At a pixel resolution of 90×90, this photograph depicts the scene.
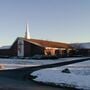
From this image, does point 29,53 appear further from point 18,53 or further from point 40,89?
point 40,89

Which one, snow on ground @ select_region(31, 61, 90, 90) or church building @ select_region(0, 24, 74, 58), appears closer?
snow on ground @ select_region(31, 61, 90, 90)

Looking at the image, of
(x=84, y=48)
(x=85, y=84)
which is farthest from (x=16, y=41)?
(x=85, y=84)

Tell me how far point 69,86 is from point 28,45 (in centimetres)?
5748

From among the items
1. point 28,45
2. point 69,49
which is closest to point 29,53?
point 28,45

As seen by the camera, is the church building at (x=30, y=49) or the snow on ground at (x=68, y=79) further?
the church building at (x=30, y=49)

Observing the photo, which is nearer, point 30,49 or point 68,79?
point 68,79

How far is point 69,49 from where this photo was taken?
83.0 m

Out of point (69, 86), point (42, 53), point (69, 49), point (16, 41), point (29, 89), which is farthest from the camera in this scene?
point (69, 49)

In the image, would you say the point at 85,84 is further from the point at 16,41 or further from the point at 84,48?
the point at 84,48

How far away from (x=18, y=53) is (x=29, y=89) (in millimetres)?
60271

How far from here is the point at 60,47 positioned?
7838 centimetres

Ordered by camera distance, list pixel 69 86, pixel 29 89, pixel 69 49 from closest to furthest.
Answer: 1. pixel 29 89
2. pixel 69 86
3. pixel 69 49

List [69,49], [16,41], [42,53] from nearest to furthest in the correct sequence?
[42,53], [16,41], [69,49]

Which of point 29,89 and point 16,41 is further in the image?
point 16,41
